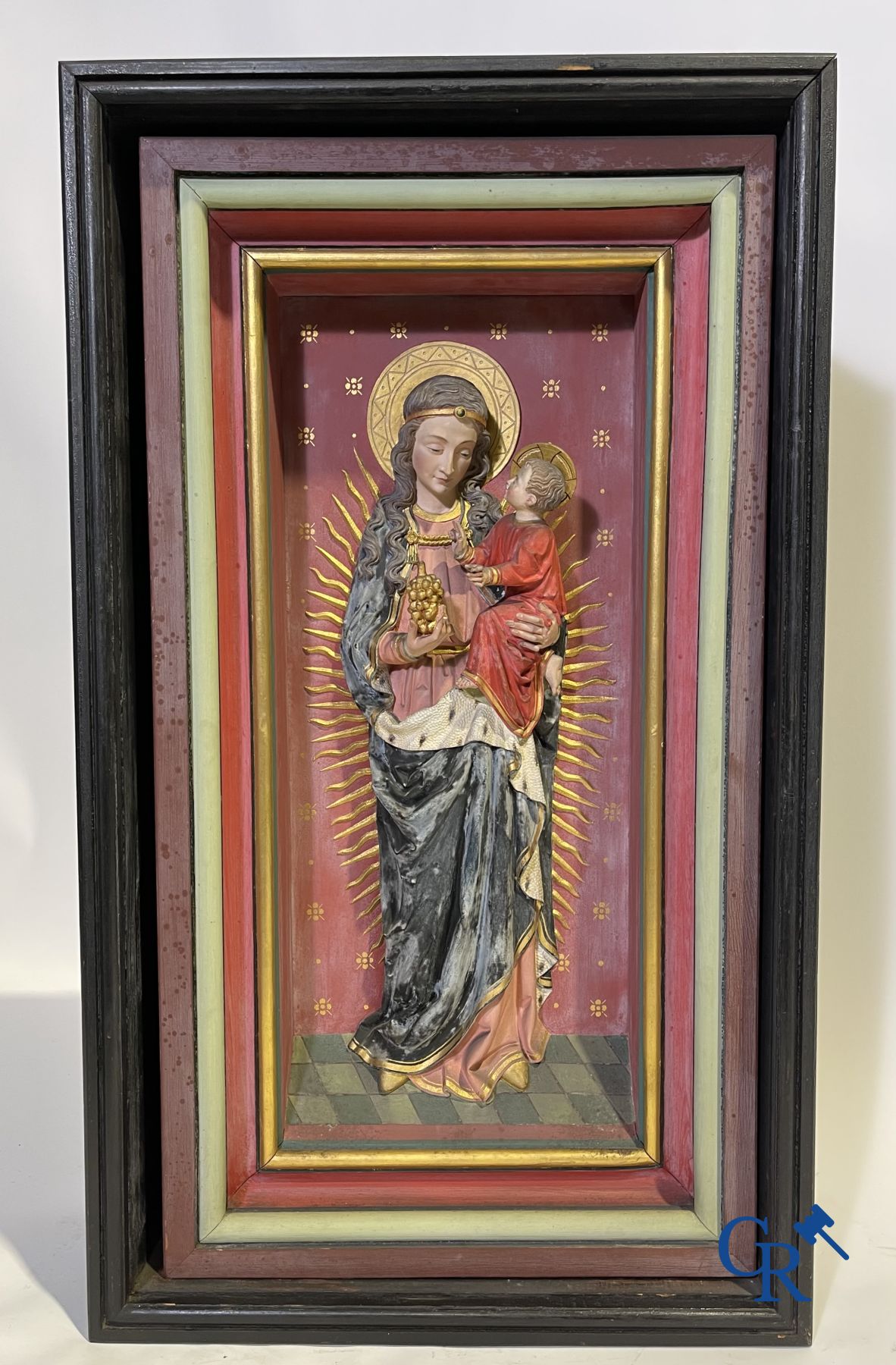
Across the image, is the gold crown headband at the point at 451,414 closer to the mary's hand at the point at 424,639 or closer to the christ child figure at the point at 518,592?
the christ child figure at the point at 518,592

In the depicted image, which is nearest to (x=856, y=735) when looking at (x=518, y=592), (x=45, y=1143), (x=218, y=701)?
(x=518, y=592)

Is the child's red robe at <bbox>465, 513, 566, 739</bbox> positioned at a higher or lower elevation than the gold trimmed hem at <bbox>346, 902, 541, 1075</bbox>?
higher

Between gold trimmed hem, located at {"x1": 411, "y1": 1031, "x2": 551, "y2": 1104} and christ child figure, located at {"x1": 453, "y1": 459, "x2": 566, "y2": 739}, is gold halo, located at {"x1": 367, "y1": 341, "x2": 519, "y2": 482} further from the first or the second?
gold trimmed hem, located at {"x1": 411, "y1": 1031, "x2": 551, "y2": 1104}

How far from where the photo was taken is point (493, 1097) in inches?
54.5

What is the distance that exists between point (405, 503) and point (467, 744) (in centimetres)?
25

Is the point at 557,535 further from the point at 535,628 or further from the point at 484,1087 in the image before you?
the point at 484,1087


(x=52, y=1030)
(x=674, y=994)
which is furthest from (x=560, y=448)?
(x=52, y=1030)

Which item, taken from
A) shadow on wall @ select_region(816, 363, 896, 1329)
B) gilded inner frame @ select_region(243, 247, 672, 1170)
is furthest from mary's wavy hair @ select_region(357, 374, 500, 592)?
shadow on wall @ select_region(816, 363, 896, 1329)

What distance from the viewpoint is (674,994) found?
4.41ft

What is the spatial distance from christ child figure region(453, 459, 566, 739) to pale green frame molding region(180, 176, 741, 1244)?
16 centimetres

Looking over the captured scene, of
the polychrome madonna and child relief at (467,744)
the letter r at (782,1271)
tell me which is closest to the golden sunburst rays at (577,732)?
the polychrome madonna and child relief at (467,744)

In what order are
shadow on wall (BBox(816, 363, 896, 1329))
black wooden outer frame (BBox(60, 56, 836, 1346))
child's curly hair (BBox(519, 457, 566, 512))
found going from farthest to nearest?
shadow on wall (BBox(816, 363, 896, 1329))
child's curly hair (BBox(519, 457, 566, 512))
black wooden outer frame (BBox(60, 56, 836, 1346))

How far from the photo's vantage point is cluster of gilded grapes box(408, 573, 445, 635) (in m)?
1.33

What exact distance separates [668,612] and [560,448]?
21cm
